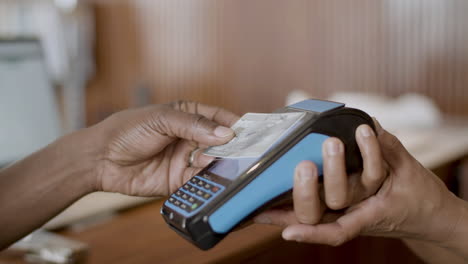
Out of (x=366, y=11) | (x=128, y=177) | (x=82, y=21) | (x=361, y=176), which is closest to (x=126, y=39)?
(x=82, y=21)

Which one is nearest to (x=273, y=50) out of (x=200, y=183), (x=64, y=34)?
(x=64, y=34)

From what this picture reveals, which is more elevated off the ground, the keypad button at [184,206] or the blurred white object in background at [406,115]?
the keypad button at [184,206]

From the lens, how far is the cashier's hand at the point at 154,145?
33.4 inches

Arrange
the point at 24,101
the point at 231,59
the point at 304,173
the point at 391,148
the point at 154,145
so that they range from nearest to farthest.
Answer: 1. the point at 304,173
2. the point at 391,148
3. the point at 154,145
4. the point at 24,101
5. the point at 231,59

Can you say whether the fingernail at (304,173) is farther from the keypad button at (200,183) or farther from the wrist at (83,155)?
the wrist at (83,155)

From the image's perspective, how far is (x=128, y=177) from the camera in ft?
3.08

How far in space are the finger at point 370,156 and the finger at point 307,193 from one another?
85 mm

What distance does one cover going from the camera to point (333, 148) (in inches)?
25.7

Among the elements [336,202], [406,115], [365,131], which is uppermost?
[365,131]

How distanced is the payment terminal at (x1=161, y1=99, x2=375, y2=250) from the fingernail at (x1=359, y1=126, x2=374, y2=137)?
18mm

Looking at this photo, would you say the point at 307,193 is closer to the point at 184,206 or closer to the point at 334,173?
the point at 334,173

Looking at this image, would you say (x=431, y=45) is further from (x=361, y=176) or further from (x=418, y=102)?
(x=361, y=176)

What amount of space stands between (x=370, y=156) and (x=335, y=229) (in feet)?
0.41

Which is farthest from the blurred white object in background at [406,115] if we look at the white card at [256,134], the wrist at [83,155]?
the wrist at [83,155]
